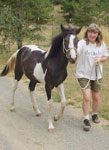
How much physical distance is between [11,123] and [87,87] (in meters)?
1.55

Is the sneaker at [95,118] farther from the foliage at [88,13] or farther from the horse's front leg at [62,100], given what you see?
the foliage at [88,13]

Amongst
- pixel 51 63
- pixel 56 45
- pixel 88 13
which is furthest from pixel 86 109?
pixel 88 13

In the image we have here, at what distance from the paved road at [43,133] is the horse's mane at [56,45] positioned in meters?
1.31

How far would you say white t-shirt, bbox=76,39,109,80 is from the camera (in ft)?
23.6

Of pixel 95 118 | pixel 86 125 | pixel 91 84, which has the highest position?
pixel 91 84

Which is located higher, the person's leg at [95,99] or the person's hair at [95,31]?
the person's hair at [95,31]

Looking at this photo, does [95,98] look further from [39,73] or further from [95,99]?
[39,73]

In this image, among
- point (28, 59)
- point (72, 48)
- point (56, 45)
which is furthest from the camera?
point (28, 59)

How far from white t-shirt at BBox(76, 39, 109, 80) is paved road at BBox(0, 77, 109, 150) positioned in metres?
0.95

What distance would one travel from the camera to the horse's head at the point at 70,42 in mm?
6594

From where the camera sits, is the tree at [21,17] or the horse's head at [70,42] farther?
the tree at [21,17]

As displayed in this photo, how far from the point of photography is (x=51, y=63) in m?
7.28

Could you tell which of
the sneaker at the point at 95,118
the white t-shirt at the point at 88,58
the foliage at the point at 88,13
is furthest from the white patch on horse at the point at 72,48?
the foliage at the point at 88,13

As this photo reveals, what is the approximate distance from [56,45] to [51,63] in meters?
0.34
